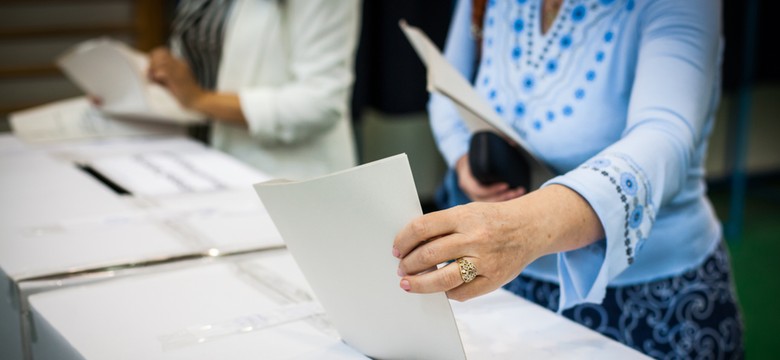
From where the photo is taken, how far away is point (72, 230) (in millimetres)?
1397

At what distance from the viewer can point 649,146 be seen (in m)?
1.01

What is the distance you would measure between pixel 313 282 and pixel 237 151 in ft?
4.15

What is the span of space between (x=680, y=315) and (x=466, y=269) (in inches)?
21.4

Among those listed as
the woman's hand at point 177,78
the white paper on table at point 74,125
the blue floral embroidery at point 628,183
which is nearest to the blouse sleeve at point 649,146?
the blue floral embroidery at point 628,183

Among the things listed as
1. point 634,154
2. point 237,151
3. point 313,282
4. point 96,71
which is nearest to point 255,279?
point 313,282

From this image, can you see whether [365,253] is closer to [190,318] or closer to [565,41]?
[190,318]

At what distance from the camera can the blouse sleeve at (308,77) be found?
1942 mm

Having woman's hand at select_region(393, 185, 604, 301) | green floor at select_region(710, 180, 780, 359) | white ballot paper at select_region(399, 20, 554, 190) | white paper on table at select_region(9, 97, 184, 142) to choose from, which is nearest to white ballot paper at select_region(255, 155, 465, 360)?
woman's hand at select_region(393, 185, 604, 301)

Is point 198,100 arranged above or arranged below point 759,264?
above

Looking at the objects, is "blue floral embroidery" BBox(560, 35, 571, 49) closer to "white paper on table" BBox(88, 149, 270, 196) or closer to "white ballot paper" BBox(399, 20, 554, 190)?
"white ballot paper" BBox(399, 20, 554, 190)

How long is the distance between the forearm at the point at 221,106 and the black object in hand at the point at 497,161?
2.78 feet

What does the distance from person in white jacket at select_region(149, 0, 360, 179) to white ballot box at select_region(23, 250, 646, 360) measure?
83 cm

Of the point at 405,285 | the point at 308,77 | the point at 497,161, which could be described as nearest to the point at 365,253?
the point at 405,285

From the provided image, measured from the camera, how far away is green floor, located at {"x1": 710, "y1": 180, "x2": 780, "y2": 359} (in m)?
2.91
